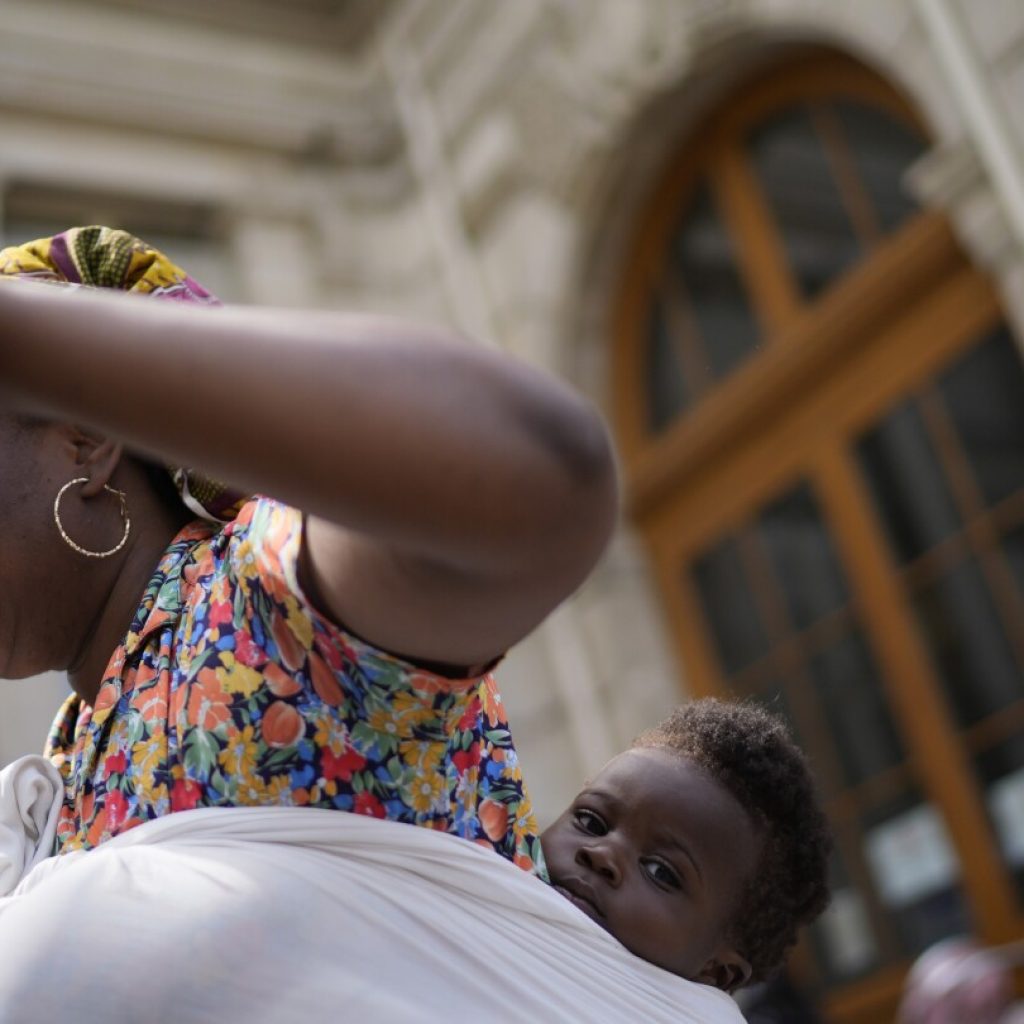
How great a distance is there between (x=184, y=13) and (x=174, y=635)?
6.52m

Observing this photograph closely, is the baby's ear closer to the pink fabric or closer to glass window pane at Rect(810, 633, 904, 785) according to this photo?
the pink fabric

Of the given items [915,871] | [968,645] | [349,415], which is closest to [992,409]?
[968,645]

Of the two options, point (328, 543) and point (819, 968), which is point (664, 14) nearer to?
point (819, 968)

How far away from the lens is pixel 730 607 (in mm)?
5750

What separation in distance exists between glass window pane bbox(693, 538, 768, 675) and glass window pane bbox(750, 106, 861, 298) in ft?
3.87

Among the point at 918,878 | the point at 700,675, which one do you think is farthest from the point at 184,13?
the point at 918,878

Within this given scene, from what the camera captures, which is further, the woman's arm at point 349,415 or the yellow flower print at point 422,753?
the yellow flower print at point 422,753

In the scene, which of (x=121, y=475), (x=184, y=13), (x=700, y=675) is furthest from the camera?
(x=184, y=13)

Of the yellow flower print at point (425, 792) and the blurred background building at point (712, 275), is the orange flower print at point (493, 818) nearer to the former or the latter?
the yellow flower print at point (425, 792)

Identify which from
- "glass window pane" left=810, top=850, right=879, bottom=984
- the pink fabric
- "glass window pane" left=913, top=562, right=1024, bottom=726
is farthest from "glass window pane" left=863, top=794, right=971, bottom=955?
the pink fabric

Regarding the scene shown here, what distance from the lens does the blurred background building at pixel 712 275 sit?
15.2 feet

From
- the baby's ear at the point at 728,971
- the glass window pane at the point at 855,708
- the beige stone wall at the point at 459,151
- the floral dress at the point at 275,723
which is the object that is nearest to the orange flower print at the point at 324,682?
the floral dress at the point at 275,723

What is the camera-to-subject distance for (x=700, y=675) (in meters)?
5.85

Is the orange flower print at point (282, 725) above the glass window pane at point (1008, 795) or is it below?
below
